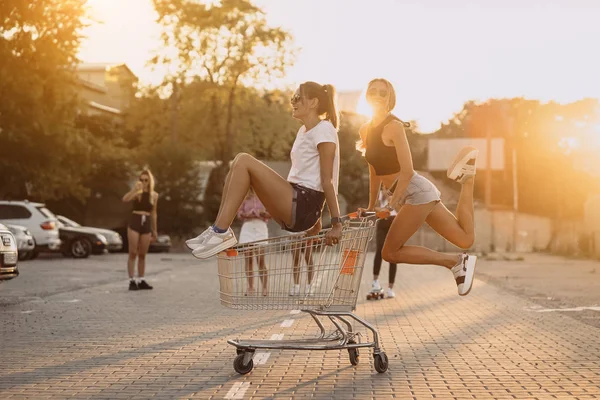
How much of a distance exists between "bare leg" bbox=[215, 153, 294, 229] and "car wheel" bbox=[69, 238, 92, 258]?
27059 millimetres

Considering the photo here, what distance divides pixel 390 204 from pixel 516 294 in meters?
10.1

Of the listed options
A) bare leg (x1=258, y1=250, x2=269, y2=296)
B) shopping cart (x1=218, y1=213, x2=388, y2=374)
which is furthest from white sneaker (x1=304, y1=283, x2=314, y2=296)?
bare leg (x1=258, y1=250, x2=269, y2=296)

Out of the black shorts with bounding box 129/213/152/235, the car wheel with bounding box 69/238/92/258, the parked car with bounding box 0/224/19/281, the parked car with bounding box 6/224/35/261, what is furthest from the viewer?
the car wheel with bounding box 69/238/92/258

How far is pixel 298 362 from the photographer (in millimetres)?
8930

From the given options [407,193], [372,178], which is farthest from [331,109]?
[372,178]

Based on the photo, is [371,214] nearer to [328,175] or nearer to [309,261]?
[328,175]

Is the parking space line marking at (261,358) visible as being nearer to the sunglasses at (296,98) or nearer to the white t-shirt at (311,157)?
the white t-shirt at (311,157)

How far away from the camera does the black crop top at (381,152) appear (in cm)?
882

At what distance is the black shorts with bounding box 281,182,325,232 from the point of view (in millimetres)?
7910

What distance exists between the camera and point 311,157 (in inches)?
319

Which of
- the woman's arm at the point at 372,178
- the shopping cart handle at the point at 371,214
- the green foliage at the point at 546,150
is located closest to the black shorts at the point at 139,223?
the woman's arm at the point at 372,178

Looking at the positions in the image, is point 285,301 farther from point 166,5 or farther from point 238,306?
point 166,5

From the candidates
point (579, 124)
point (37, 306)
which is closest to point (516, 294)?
point (37, 306)

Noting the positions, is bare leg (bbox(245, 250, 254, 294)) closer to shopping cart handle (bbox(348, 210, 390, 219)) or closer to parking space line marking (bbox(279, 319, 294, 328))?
shopping cart handle (bbox(348, 210, 390, 219))
